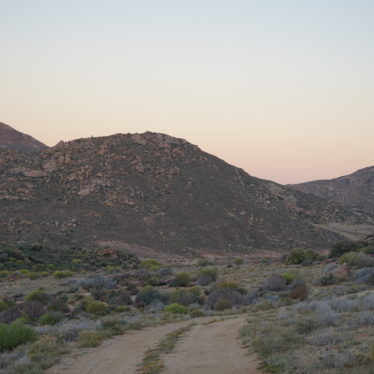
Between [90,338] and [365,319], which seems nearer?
[365,319]

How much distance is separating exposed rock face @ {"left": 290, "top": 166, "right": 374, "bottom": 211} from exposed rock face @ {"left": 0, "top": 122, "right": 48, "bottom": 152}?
77114mm

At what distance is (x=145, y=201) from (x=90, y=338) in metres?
61.4

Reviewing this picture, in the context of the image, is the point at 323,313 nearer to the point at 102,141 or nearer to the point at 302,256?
the point at 302,256

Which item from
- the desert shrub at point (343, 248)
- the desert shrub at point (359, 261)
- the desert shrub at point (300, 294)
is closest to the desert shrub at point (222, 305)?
the desert shrub at point (300, 294)

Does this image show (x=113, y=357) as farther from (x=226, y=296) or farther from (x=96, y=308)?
(x=226, y=296)

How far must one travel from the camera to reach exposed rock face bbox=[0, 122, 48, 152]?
125062 millimetres

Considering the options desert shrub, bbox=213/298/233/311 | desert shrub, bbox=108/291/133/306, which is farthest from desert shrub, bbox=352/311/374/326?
desert shrub, bbox=108/291/133/306

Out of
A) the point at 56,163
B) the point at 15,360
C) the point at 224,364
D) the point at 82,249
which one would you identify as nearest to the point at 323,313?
the point at 224,364

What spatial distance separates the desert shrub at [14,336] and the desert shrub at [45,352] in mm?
601

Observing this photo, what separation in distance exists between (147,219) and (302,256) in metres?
34.6

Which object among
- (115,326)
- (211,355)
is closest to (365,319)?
(211,355)

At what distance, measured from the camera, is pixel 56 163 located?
79.7m

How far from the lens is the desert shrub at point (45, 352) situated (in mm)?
10975

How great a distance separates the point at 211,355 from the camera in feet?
36.4
